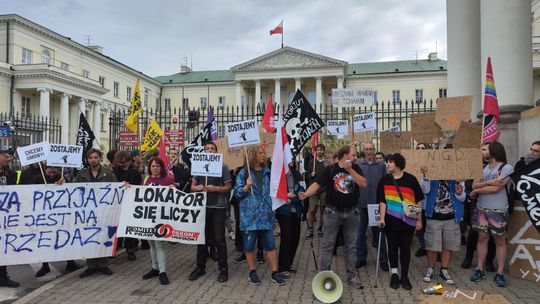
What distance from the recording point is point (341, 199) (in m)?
5.68

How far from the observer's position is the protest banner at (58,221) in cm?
621

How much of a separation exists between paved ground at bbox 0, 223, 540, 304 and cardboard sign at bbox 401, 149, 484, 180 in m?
1.59

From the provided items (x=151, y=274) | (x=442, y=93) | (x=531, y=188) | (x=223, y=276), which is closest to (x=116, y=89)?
(x=442, y=93)

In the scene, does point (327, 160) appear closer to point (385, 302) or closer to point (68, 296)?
point (385, 302)

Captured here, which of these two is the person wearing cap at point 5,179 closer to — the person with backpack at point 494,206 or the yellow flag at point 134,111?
the yellow flag at point 134,111

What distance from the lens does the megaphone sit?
5.27 metres

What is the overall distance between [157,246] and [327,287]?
105 inches

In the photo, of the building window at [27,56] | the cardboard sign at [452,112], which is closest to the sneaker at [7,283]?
the cardboard sign at [452,112]

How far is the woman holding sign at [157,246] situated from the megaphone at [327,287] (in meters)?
2.29

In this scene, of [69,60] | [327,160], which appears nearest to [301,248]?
[327,160]

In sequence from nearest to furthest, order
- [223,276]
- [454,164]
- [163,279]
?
1. [454,164]
2. [163,279]
3. [223,276]

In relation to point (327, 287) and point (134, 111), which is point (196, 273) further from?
point (134, 111)

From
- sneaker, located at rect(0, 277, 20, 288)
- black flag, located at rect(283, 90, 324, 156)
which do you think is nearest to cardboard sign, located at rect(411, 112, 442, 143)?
black flag, located at rect(283, 90, 324, 156)

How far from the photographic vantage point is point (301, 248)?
Answer: 27.8 feet
